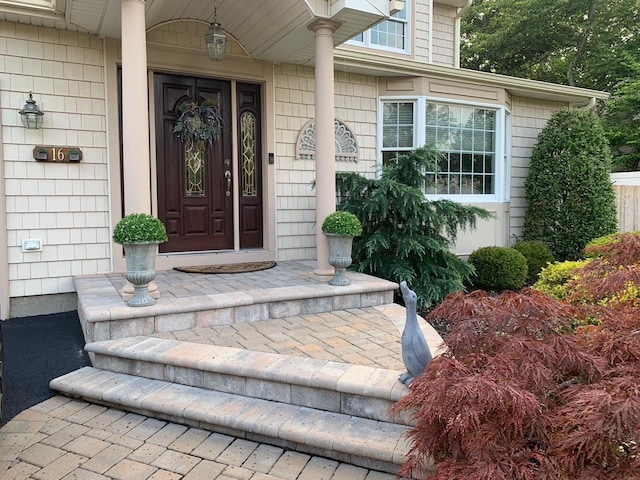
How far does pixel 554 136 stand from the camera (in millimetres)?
7551

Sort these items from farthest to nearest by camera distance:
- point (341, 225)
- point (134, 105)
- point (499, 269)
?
point (499, 269) → point (341, 225) → point (134, 105)

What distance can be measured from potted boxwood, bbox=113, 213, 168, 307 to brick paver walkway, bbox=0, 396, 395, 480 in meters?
1.05

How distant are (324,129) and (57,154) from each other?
2.73 meters

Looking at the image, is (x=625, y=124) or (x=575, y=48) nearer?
(x=625, y=124)

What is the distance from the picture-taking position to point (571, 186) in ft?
24.2

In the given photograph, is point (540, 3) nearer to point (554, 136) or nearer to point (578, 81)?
point (578, 81)

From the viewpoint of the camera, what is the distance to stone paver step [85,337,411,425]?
2486 millimetres

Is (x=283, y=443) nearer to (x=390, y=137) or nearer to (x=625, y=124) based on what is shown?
(x=390, y=137)

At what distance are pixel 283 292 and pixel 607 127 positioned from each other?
14.0 metres

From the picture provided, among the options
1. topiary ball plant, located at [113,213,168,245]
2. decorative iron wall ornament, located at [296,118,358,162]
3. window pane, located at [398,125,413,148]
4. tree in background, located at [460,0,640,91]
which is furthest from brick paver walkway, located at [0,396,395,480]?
tree in background, located at [460,0,640,91]

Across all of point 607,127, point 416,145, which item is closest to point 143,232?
point 416,145

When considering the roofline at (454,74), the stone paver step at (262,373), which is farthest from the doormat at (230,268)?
the roofline at (454,74)

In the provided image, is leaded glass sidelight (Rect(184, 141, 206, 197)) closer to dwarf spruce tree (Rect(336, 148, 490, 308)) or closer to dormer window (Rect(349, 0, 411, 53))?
dwarf spruce tree (Rect(336, 148, 490, 308))

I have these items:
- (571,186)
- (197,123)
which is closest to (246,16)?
(197,123)
